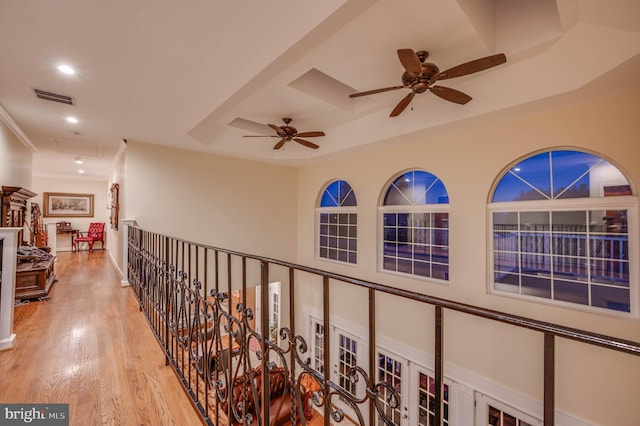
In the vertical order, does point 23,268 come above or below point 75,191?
below

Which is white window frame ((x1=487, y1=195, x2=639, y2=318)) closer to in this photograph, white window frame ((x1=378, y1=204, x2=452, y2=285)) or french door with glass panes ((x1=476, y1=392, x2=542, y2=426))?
white window frame ((x1=378, y1=204, x2=452, y2=285))

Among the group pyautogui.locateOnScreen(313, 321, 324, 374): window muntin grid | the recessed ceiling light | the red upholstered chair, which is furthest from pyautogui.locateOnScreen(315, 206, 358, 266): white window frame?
the red upholstered chair

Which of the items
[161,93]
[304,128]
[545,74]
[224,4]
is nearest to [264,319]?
[224,4]

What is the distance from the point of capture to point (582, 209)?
3.11 m

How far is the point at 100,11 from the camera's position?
190 centimetres

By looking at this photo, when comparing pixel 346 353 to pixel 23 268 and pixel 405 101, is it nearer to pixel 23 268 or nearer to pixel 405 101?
pixel 405 101

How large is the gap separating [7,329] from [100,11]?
2639 mm

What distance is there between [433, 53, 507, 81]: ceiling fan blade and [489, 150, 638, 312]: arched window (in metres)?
1.71

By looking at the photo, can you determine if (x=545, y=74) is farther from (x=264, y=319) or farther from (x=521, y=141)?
(x=264, y=319)

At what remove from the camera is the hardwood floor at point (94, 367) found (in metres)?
1.60

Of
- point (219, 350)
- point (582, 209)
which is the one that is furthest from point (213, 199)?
point (582, 209)

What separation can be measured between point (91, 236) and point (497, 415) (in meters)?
11.5

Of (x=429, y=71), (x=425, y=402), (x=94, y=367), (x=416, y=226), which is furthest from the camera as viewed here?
(x=416, y=226)

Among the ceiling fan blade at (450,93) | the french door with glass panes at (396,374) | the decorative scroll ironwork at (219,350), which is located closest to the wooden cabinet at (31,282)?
the decorative scroll ironwork at (219,350)
